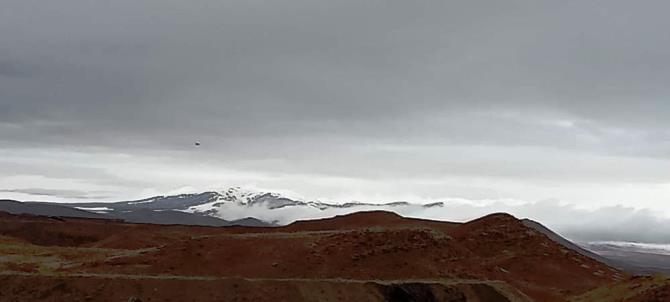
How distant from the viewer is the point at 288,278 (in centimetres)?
5334

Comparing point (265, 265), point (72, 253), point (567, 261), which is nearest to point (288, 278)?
point (265, 265)

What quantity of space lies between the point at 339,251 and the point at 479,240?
85.2ft

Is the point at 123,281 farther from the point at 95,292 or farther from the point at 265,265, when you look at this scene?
the point at 265,265

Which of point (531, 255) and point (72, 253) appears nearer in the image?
point (72, 253)

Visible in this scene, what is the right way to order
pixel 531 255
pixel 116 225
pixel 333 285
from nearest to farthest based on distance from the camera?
pixel 333 285 < pixel 531 255 < pixel 116 225

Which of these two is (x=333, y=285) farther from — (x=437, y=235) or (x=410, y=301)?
(x=437, y=235)

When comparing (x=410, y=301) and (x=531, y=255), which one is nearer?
(x=410, y=301)

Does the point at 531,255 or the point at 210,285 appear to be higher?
the point at 531,255

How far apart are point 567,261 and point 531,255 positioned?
426 cm

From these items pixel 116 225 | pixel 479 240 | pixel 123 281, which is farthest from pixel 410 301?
pixel 116 225

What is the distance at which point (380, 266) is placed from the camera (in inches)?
2239

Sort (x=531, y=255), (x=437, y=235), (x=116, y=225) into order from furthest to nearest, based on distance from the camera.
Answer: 1. (x=116, y=225)
2. (x=531, y=255)
3. (x=437, y=235)

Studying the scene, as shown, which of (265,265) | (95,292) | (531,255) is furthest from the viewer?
(531,255)

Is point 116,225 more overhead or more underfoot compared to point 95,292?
more overhead
